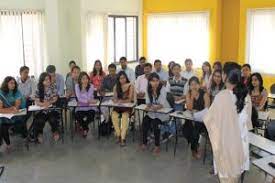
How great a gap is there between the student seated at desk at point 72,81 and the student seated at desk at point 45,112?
0.60m

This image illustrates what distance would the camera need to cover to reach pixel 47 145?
6.05 m

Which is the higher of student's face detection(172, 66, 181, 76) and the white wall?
the white wall

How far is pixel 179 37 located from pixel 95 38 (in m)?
2.44

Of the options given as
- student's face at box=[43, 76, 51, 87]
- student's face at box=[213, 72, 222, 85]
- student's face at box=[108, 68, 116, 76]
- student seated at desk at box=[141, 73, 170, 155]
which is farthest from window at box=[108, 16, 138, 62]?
student's face at box=[213, 72, 222, 85]

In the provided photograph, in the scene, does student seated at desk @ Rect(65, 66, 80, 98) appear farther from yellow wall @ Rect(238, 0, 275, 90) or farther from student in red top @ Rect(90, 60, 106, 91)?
yellow wall @ Rect(238, 0, 275, 90)

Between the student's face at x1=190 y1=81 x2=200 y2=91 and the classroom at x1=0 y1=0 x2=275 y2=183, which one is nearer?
the classroom at x1=0 y1=0 x2=275 y2=183

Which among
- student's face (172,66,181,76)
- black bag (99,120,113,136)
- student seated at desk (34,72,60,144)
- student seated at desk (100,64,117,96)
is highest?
student's face (172,66,181,76)

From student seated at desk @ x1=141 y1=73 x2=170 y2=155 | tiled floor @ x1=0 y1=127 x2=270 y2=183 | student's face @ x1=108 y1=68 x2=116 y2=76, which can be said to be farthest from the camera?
student's face @ x1=108 y1=68 x2=116 y2=76

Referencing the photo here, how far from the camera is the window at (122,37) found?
9727 millimetres

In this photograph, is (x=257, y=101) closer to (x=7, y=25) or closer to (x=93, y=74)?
(x=93, y=74)

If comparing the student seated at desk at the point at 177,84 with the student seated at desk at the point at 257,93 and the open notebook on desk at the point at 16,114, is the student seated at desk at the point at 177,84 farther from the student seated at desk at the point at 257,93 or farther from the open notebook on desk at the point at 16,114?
the open notebook on desk at the point at 16,114

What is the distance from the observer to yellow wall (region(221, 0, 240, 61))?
9273 millimetres

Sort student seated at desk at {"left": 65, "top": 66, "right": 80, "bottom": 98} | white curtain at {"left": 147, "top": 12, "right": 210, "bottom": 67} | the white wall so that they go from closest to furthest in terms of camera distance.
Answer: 1. student seated at desk at {"left": 65, "top": 66, "right": 80, "bottom": 98}
2. the white wall
3. white curtain at {"left": 147, "top": 12, "right": 210, "bottom": 67}

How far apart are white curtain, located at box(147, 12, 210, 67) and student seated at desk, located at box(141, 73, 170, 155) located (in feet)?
13.3
